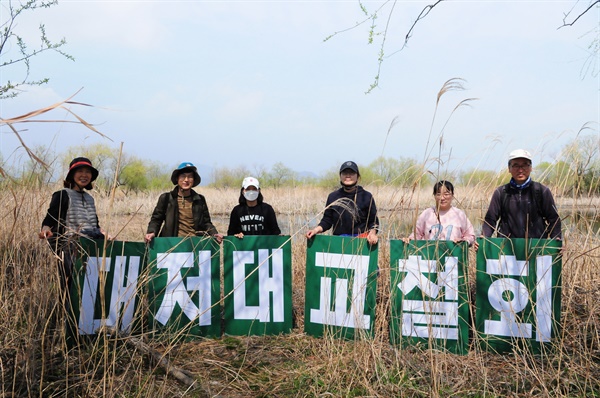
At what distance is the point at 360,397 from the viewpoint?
2.73m

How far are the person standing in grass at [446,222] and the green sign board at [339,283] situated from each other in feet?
1.42

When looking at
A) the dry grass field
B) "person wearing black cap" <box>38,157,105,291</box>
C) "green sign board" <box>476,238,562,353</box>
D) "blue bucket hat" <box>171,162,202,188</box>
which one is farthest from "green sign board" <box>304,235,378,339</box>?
"person wearing black cap" <box>38,157,105,291</box>

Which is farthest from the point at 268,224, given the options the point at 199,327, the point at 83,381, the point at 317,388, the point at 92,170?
the point at 83,381

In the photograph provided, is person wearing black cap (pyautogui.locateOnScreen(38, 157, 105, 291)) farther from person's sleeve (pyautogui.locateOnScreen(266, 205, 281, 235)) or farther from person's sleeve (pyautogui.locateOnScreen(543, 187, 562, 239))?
person's sleeve (pyautogui.locateOnScreen(543, 187, 562, 239))

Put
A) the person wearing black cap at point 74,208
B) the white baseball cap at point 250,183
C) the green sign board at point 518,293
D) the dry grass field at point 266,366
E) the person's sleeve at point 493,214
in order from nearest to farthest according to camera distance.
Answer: the dry grass field at point 266,366 < the green sign board at point 518,293 < the person wearing black cap at point 74,208 < the person's sleeve at point 493,214 < the white baseball cap at point 250,183

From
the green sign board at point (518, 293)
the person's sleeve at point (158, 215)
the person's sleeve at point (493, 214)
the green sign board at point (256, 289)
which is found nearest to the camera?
the green sign board at point (518, 293)

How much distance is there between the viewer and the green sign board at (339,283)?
3.68 m

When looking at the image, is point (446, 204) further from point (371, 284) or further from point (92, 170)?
point (92, 170)

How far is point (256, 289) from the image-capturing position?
4023 mm

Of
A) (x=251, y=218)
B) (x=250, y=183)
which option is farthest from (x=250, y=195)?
(x=251, y=218)

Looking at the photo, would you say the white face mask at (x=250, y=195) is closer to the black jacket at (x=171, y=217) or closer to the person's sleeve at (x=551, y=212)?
the black jacket at (x=171, y=217)

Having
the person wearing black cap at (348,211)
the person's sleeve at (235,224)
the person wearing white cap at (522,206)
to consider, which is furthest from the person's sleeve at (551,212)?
the person's sleeve at (235,224)

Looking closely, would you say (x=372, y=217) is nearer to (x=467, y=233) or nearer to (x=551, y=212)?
(x=467, y=233)

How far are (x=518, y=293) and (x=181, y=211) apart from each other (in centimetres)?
274
